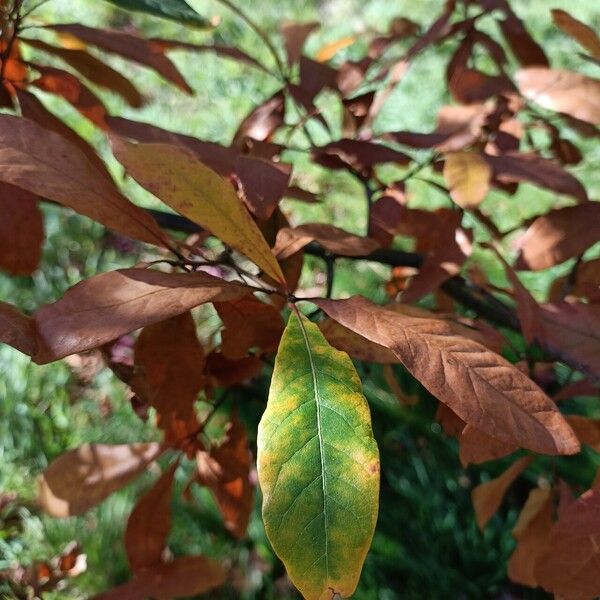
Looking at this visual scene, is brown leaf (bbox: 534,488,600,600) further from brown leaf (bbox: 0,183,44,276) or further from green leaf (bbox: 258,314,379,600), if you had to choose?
brown leaf (bbox: 0,183,44,276)

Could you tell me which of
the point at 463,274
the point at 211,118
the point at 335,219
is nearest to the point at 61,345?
Result: the point at 463,274

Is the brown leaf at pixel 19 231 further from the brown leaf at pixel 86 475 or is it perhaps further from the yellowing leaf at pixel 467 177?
the yellowing leaf at pixel 467 177

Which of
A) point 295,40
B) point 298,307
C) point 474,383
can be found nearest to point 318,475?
point 474,383

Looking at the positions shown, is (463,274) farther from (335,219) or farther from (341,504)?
(335,219)

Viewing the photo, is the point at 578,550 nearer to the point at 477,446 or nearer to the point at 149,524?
the point at 477,446

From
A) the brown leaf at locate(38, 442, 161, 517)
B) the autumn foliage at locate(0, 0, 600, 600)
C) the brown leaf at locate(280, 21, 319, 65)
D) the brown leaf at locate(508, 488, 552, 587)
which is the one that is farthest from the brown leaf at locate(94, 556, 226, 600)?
the brown leaf at locate(280, 21, 319, 65)
